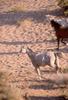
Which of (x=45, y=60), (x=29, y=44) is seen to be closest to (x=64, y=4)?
(x=29, y=44)

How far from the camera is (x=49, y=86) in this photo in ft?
30.1

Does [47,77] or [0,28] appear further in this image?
[0,28]

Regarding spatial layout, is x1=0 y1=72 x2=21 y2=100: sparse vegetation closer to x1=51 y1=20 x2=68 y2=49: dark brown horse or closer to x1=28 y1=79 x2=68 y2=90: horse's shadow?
x1=28 y1=79 x2=68 y2=90: horse's shadow

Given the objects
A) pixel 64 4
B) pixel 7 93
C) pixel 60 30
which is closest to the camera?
pixel 7 93

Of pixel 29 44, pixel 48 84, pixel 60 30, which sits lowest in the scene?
pixel 29 44

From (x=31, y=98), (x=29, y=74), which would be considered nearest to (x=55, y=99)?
(x=31, y=98)

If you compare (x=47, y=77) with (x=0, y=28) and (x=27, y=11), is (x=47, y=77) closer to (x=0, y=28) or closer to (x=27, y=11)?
(x=0, y=28)

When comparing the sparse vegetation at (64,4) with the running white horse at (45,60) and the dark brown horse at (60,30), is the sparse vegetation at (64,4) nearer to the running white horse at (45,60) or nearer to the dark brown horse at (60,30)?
the dark brown horse at (60,30)

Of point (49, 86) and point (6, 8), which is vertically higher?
point (49, 86)

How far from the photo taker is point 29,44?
43.0 feet

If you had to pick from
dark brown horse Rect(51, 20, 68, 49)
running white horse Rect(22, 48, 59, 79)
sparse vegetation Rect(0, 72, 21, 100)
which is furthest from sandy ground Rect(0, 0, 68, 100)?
sparse vegetation Rect(0, 72, 21, 100)

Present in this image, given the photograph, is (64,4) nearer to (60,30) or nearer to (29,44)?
(29,44)

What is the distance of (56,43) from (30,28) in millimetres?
2262

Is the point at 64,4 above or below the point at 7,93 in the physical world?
below
